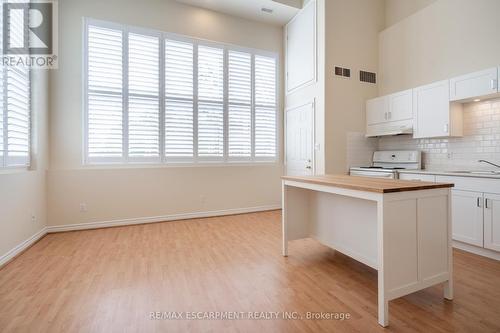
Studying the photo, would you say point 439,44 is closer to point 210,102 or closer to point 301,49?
point 301,49

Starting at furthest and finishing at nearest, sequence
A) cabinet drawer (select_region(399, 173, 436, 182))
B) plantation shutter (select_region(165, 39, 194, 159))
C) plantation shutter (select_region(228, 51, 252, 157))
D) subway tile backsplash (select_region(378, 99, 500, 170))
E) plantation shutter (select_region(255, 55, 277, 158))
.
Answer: plantation shutter (select_region(255, 55, 277, 158)) < plantation shutter (select_region(228, 51, 252, 157)) < plantation shutter (select_region(165, 39, 194, 159)) < cabinet drawer (select_region(399, 173, 436, 182)) < subway tile backsplash (select_region(378, 99, 500, 170))

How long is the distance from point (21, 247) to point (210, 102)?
141 inches

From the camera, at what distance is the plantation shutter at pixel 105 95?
13.0ft

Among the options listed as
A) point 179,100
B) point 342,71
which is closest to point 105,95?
point 179,100

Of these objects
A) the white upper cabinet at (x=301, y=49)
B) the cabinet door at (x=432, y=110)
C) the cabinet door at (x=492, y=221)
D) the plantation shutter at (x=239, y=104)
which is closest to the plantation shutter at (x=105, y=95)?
the plantation shutter at (x=239, y=104)

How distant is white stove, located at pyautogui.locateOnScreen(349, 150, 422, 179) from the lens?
3.88 metres

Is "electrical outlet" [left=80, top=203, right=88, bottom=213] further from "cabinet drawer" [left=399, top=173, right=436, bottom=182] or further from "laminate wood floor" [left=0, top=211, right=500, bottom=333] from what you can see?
"cabinet drawer" [left=399, top=173, right=436, bottom=182]

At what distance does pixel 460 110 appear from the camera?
11.2ft

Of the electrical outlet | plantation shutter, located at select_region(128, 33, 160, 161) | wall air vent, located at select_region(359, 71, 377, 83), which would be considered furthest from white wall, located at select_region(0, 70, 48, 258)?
wall air vent, located at select_region(359, 71, 377, 83)

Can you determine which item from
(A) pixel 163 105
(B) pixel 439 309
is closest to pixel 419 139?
(B) pixel 439 309

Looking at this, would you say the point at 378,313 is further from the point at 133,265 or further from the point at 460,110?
the point at 460,110

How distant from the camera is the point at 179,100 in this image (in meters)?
4.56

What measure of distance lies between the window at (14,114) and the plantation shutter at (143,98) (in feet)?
4.39

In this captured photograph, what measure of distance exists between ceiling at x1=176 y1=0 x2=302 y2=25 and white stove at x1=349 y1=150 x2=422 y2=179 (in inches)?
132
